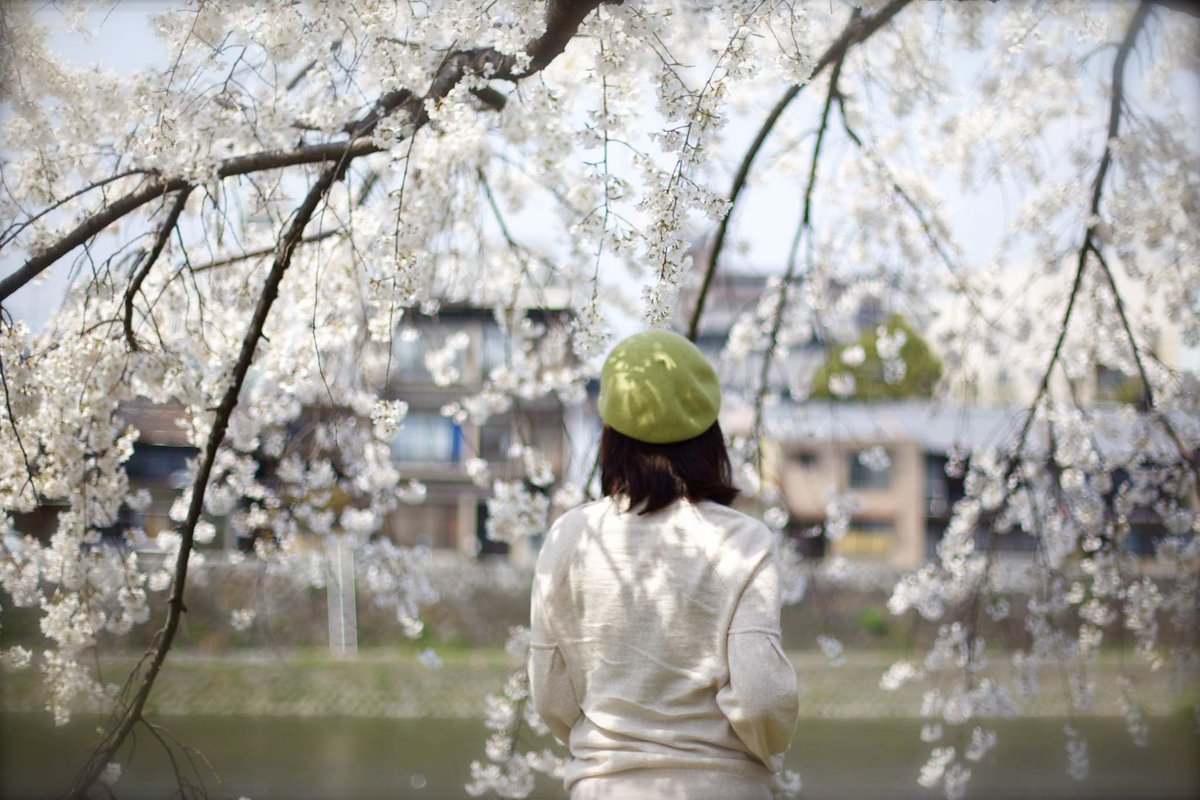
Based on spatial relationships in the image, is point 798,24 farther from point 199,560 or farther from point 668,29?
point 199,560

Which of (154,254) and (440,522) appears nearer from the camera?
(154,254)

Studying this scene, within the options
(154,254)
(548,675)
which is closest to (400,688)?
(154,254)

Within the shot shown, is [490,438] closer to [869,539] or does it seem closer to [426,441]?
[426,441]

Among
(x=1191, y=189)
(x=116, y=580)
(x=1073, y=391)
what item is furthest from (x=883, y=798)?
(x=116, y=580)

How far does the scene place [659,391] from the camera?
3.72 ft

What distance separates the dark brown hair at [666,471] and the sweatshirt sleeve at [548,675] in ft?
0.50

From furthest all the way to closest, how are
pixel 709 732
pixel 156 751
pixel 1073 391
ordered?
pixel 156 751 → pixel 1073 391 → pixel 709 732

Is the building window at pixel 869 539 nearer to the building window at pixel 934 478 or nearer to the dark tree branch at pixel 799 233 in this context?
the building window at pixel 934 478

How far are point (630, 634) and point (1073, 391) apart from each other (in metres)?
2.45

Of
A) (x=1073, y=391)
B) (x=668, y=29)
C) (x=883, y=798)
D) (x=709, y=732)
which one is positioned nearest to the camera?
(x=709, y=732)

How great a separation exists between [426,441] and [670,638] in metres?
16.0

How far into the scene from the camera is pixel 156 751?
6.90m

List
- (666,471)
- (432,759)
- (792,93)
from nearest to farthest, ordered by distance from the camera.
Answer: (666,471)
(792,93)
(432,759)

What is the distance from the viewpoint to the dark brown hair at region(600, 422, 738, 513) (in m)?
1.13
